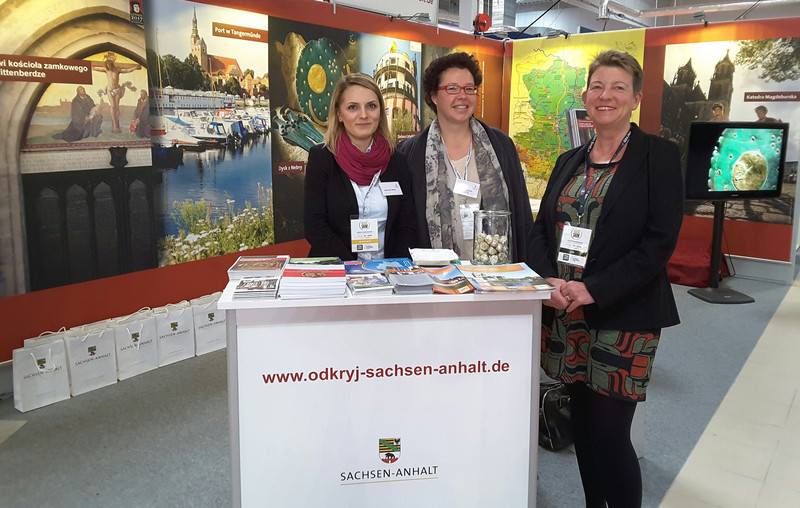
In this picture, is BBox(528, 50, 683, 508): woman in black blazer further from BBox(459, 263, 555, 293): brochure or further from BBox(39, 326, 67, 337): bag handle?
BBox(39, 326, 67, 337): bag handle

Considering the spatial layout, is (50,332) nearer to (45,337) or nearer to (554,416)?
(45,337)

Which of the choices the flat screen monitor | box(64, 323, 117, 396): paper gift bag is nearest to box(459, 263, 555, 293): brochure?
box(64, 323, 117, 396): paper gift bag

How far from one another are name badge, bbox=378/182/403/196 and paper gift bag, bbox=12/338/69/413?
7.36 ft

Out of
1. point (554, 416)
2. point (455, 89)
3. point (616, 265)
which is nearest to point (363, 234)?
point (455, 89)

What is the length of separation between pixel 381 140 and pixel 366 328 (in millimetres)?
1083

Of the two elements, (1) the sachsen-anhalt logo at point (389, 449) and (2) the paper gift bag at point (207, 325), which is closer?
(1) the sachsen-anhalt logo at point (389, 449)

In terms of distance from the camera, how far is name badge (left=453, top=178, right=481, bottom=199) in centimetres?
257

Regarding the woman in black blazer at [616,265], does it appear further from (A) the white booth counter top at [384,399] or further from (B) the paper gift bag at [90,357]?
(B) the paper gift bag at [90,357]

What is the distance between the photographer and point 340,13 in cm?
525

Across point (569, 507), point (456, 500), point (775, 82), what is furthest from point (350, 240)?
point (775, 82)

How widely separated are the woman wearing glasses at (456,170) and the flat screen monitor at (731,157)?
3554 mm

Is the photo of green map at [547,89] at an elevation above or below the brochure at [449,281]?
above

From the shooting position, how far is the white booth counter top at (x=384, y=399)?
160 centimetres

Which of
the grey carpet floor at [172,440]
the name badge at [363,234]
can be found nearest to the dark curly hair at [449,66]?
the name badge at [363,234]
